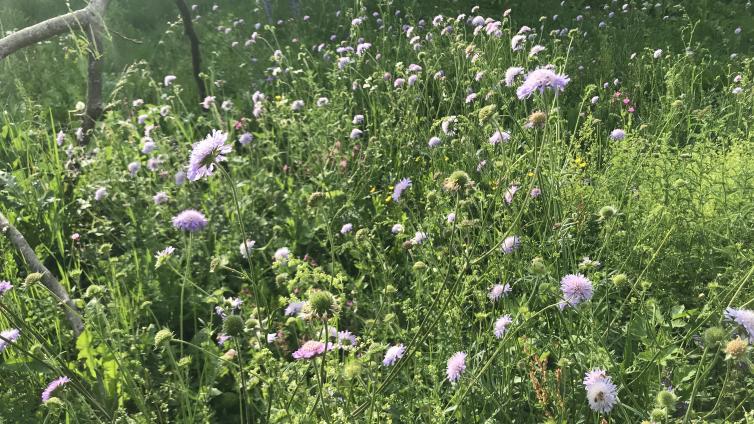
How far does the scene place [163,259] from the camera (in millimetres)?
1835

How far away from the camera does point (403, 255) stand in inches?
106

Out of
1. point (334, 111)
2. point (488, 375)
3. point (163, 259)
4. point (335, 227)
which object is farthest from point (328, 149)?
point (488, 375)

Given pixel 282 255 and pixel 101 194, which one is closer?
pixel 282 255

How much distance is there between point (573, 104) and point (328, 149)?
5.92 feet

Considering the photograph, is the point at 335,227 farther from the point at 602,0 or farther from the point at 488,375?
the point at 602,0

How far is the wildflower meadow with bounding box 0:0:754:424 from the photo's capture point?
5.22 feet

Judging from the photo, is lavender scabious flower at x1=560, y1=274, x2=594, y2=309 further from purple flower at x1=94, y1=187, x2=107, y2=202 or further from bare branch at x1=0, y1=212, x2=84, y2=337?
purple flower at x1=94, y1=187, x2=107, y2=202

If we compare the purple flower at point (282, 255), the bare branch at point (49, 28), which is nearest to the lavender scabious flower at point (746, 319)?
the purple flower at point (282, 255)

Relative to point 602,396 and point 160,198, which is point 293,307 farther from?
point 160,198

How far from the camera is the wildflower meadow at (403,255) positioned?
1.59 meters

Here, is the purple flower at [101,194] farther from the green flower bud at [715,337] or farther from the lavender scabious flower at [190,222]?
the green flower bud at [715,337]

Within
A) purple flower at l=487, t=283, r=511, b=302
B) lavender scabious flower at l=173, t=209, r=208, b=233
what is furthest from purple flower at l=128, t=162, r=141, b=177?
purple flower at l=487, t=283, r=511, b=302

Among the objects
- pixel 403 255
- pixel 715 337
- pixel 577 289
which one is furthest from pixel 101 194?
pixel 715 337

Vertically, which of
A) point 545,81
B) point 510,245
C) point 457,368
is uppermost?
point 545,81
